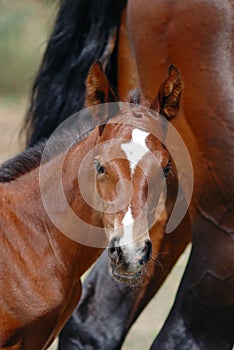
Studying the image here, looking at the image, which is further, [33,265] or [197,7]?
[197,7]

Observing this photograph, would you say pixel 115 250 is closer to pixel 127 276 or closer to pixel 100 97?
pixel 127 276

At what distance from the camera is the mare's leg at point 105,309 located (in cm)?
534

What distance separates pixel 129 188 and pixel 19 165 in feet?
2.20

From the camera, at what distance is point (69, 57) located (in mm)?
5695

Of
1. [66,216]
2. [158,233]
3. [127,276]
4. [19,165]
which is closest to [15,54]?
[158,233]

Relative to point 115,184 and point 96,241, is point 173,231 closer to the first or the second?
point 96,241

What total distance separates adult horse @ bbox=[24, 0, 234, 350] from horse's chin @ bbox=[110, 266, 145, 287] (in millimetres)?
1070

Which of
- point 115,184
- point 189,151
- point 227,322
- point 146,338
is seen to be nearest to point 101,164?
point 115,184

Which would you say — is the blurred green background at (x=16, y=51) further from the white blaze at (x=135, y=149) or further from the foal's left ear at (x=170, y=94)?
the white blaze at (x=135, y=149)

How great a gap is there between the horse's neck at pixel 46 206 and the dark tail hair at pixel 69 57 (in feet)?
3.97

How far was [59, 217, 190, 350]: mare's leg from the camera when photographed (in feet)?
17.5

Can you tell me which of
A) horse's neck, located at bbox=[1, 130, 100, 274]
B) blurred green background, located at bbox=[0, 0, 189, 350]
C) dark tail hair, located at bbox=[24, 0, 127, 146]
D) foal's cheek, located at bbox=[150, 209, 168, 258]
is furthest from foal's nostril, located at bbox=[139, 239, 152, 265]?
blurred green background, located at bbox=[0, 0, 189, 350]

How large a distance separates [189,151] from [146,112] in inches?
32.9

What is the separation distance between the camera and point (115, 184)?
4.00 metres
